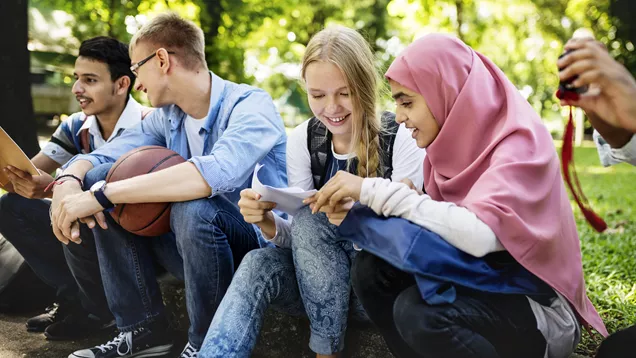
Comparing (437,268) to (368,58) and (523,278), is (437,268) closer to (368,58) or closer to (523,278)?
(523,278)

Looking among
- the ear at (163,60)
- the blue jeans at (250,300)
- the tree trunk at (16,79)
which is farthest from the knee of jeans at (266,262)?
the tree trunk at (16,79)

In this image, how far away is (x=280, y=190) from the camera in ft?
8.36

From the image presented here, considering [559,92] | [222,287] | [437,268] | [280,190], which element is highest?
[559,92]

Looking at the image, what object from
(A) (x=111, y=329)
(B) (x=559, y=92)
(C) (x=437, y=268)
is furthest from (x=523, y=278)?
(A) (x=111, y=329)

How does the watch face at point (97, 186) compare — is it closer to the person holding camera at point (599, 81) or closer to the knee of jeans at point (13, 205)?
the knee of jeans at point (13, 205)

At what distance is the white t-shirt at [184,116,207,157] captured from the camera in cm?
341

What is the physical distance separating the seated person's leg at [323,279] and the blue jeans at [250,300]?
0.47ft

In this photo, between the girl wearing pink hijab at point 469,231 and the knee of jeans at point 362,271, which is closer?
the girl wearing pink hijab at point 469,231

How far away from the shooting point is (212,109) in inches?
131

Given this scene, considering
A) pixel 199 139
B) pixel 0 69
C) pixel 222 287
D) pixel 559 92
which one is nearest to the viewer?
pixel 559 92

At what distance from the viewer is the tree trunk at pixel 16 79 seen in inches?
198

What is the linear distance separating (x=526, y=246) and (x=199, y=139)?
1933 millimetres

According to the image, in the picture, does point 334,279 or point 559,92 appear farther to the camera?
point 334,279

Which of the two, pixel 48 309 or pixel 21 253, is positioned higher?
pixel 21 253
